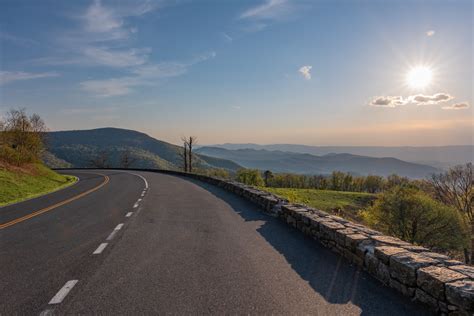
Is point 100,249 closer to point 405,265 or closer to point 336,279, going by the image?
point 336,279

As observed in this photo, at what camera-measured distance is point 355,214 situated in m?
53.0

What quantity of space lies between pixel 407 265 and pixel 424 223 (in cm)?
2752

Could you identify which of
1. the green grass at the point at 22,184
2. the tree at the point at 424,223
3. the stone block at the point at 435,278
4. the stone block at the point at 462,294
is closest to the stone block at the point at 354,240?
the stone block at the point at 435,278

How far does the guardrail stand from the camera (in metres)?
3.87

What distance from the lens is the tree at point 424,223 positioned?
26.8 meters

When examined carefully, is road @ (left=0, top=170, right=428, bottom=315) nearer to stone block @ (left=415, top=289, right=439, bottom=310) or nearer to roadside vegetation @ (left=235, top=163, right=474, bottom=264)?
stone block @ (left=415, top=289, right=439, bottom=310)

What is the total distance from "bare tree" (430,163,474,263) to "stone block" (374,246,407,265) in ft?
128

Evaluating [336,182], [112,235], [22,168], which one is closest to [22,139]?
[22,168]

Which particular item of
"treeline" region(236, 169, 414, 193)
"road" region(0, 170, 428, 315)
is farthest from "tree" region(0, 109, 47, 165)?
"treeline" region(236, 169, 414, 193)

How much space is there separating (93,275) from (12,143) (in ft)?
131

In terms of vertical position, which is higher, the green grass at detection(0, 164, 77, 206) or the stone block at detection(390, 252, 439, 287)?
the stone block at detection(390, 252, 439, 287)

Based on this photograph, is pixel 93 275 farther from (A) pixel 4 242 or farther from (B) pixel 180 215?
(B) pixel 180 215

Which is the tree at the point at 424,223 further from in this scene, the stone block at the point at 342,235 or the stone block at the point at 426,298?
the stone block at the point at 426,298

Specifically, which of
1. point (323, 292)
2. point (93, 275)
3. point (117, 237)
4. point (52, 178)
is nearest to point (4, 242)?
point (117, 237)
